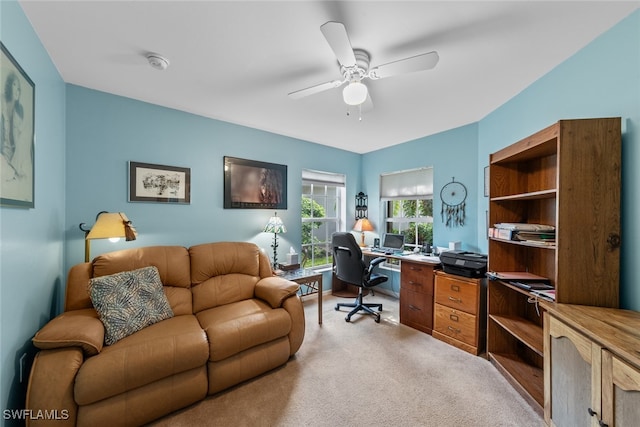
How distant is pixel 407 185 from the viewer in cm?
389

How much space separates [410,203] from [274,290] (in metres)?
2.66

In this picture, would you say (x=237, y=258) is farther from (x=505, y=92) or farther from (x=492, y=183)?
(x=505, y=92)

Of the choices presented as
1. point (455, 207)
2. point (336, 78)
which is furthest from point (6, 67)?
point (455, 207)

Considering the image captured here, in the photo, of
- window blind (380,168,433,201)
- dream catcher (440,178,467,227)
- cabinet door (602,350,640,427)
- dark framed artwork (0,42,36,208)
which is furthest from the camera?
window blind (380,168,433,201)

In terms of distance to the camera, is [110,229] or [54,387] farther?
[110,229]

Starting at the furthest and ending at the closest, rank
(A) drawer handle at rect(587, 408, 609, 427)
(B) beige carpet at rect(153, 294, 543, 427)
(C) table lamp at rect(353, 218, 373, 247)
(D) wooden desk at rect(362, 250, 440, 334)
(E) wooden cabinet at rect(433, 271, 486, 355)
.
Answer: (C) table lamp at rect(353, 218, 373, 247) → (D) wooden desk at rect(362, 250, 440, 334) → (E) wooden cabinet at rect(433, 271, 486, 355) → (B) beige carpet at rect(153, 294, 543, 427) → (A) drawer handle at rect(587, 408, 609, 427)

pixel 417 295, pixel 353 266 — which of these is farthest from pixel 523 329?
pixel 353 266

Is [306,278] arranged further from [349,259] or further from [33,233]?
[33,233]

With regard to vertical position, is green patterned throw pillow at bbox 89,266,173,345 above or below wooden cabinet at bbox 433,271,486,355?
above

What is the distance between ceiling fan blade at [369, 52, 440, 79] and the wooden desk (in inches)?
77.9

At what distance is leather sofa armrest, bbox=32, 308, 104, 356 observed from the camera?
4.34 feet

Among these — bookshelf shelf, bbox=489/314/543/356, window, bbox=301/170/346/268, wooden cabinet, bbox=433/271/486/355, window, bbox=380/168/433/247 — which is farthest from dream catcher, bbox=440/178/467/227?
window, bbox=301/170/346/268

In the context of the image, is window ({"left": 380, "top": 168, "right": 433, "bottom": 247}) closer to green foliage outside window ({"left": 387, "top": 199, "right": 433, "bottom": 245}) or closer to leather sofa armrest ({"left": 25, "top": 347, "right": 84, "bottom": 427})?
green foliage outside window ({"left": 387, "top": 199, "right": 433, "bottom": 245})

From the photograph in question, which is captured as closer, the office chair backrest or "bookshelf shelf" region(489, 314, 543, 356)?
"bookshelf shelf" region(489, 314, 543, 356)
